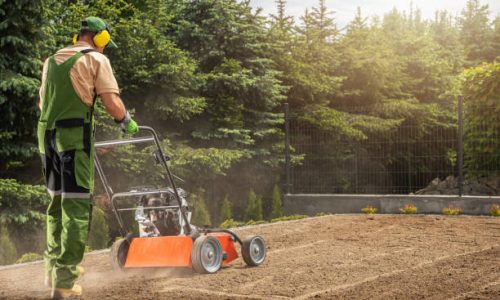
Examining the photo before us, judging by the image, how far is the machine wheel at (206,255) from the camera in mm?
6277

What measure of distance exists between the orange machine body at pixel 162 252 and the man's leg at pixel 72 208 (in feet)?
4.00

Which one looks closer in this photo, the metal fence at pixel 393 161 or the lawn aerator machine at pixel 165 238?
the lawn aerator machine at pixel 165 238

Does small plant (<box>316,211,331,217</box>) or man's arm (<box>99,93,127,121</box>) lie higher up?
man's arm (<box>99,93,127,121</box>)

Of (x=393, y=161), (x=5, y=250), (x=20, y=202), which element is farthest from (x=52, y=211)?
(x=393, y=161)

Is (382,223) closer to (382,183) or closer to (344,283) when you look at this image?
(382,183)

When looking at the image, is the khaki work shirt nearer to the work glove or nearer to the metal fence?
the work glove

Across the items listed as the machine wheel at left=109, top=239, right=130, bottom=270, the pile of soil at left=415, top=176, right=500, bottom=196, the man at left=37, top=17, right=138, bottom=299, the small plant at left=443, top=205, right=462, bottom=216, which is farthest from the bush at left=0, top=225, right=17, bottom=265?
the pile of soil at left=415, top=176, right=500, bottom=196

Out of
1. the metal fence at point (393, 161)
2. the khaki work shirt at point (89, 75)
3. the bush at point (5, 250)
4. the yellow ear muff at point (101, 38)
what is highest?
the yellow ear muff at point (101, 38)

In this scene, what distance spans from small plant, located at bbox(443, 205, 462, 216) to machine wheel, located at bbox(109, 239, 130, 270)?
8316 millimetres

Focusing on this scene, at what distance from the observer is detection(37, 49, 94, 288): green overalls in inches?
202

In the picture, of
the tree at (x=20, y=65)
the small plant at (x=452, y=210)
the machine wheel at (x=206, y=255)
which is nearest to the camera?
the machine wheel at (x=206, y=255)

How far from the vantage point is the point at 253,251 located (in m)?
7.12

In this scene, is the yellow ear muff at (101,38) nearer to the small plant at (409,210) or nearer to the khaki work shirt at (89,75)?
the khaki work shirt at (89,75)

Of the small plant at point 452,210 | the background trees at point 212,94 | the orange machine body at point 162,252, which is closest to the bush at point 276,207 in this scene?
the background trees at point 212,94
